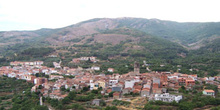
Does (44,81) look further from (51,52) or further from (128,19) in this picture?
(128,19)

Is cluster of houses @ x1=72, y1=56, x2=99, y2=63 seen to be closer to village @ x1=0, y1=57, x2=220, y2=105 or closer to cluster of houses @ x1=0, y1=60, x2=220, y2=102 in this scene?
village @ x1=0, y1=57, x2=220, y2=105

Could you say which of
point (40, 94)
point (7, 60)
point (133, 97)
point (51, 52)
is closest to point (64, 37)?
point (51, 52)

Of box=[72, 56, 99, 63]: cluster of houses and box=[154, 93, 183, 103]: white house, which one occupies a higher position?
box=[72, 56, 99, 63]: cluster of houses

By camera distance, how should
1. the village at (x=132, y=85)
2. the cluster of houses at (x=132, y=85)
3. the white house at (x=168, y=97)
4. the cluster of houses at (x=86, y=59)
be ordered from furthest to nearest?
the cluster of houses at (x=86, y=59)
the cluster of houses at (x=132, y=85)
the village at (x=132, y=85)
the white house at (x=168, y=97)

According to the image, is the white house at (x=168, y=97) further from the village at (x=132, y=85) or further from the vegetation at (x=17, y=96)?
the vegetation at (x=17, y=96)

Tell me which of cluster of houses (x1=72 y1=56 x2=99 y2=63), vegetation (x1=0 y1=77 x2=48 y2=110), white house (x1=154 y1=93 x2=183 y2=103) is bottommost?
vegetation (x1=0 y1=77 x2=48 y2=110)

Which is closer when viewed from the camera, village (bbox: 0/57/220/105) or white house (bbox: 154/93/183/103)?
white house (bbox: 154/93/183/103)

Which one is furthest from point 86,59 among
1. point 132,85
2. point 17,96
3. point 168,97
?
point 168,97

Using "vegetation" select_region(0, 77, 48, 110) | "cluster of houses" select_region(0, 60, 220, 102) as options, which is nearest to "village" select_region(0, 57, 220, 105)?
"cluster of houses" select_region(0, 60, 220, 102)

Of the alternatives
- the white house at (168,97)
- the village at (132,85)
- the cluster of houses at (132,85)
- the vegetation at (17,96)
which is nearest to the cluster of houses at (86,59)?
the village at (132,85)

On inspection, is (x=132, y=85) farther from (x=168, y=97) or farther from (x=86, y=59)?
(x=86, y=59)

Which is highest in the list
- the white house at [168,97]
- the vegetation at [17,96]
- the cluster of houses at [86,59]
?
the cluster of houses at [86,59]
